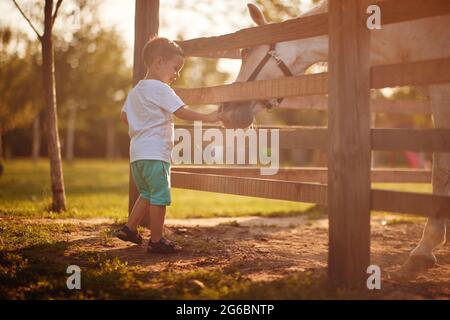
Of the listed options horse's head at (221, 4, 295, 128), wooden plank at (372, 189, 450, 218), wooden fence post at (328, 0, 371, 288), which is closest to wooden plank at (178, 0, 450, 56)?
wooden fence post at (328, 0, 371, 288)

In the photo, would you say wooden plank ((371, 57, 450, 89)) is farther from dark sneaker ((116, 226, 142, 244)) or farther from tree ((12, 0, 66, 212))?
tree ((12, 0, 66, 212))

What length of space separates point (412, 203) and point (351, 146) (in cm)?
46

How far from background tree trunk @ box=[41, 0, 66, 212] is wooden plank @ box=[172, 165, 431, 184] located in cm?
218

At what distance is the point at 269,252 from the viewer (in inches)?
166

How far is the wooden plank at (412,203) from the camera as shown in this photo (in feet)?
9.18

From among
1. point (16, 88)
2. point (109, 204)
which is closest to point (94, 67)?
point (16, 88)

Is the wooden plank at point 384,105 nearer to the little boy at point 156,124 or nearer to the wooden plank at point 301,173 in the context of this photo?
the wooden plank at point 301,173

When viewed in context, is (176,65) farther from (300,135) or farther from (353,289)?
(353,289)

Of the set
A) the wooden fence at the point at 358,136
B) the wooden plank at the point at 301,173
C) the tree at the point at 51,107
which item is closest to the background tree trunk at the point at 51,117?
the tree at the point at 51,107

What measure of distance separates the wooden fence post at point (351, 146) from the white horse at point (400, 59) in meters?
0.90

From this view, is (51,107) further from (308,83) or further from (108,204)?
(308,83)

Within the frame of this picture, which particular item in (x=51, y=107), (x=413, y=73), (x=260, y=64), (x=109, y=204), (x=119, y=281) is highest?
→ (x=260, y=64)

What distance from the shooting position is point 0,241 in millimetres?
4070
